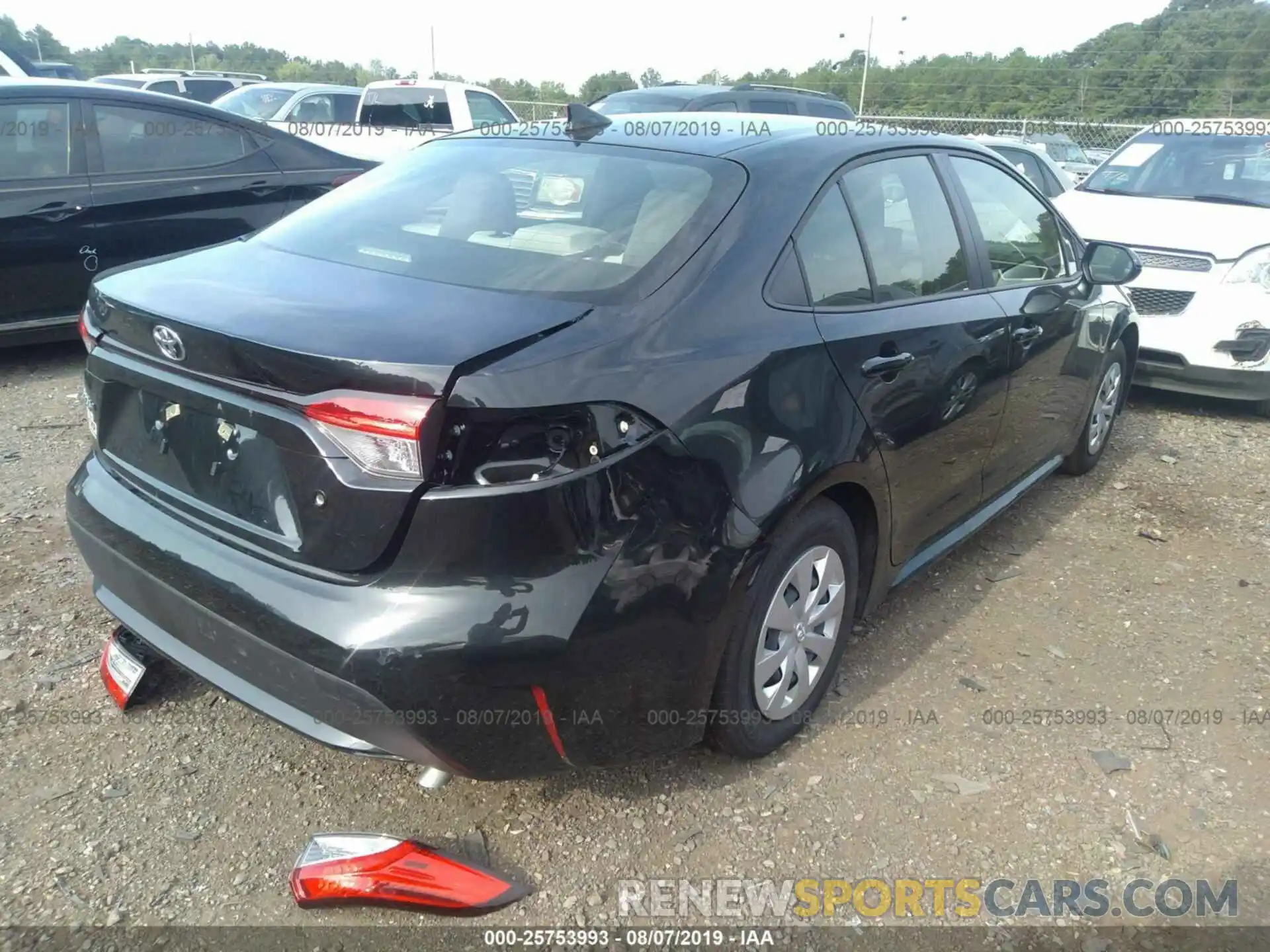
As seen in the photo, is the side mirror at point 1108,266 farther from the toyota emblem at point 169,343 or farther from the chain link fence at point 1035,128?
the chain link fence at point 1035,128

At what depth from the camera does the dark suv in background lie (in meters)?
10.6

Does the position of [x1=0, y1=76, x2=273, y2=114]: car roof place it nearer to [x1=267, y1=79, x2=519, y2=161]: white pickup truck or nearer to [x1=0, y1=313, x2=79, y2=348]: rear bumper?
[x1=0, y1=313, x2=79, y2=348]: rear bumper

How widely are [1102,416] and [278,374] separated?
14.3ft

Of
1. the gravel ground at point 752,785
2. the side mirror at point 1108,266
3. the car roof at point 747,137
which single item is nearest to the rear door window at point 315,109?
the gravel ground at point 752,785

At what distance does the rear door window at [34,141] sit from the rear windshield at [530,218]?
346cm

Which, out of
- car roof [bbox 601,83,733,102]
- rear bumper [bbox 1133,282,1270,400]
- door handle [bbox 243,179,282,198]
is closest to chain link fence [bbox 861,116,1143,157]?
car roof [bbox 601,83,733,102]

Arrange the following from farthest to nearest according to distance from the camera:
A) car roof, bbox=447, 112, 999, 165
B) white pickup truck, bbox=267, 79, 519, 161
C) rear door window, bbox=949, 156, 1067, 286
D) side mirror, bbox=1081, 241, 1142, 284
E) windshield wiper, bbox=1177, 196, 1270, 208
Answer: white pickup truck, bbox=267, 79, 519, 161 → windshield wiper, bbox=1177, 196, 1270, 208 → side mirror, bbox=1081, 241, 1142, 284 → rear door window, bbox=949, 156, 1067, 286 → car roof, bbox=447, 112, 999, 165

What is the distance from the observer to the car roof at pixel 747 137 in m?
2.71

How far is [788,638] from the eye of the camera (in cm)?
256

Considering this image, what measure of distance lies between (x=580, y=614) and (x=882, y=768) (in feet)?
4.00

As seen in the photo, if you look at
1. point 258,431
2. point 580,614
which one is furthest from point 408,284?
point 580,614

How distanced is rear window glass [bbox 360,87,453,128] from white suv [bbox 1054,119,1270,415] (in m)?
7.97

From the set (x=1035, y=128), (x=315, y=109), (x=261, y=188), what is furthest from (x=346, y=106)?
(x=1035, y=128)

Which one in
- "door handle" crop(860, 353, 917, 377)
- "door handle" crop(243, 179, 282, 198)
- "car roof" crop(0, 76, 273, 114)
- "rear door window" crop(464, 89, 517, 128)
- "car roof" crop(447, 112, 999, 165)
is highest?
"rear door window" crop(464, 89, 517, 128)
